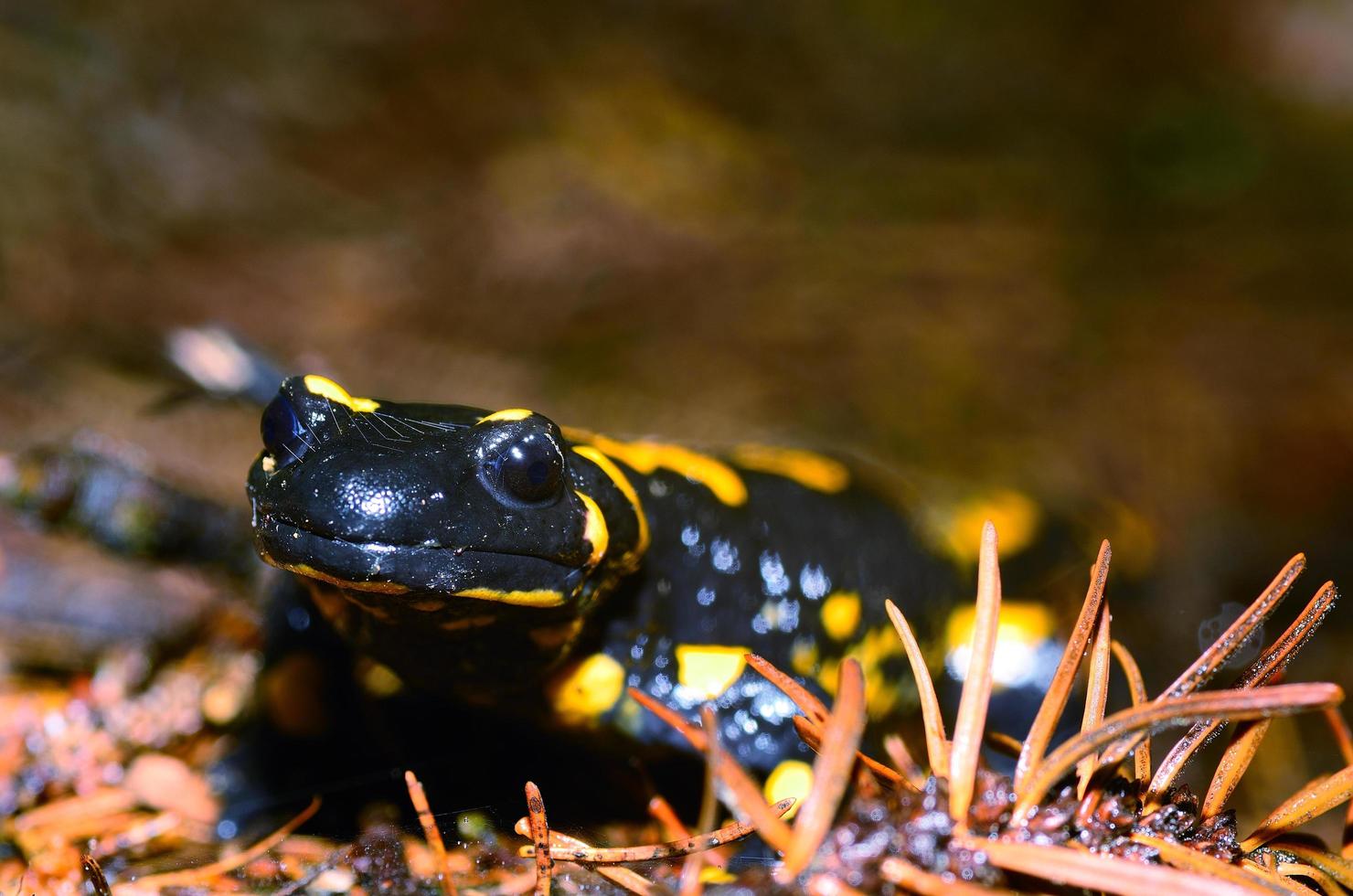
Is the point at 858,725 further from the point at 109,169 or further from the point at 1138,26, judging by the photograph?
the point at 1138,26

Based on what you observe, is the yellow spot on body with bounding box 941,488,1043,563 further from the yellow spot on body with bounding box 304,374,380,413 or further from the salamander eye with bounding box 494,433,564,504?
the yellow spot on body with bounding box 304,374,380,413

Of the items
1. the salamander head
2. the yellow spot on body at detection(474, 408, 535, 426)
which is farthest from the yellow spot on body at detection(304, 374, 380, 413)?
the yellow spot on body at detection(474, 408, 535, 426)

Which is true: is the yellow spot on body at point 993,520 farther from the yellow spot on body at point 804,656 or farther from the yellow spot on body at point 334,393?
the yellow spot on body at point 334,393

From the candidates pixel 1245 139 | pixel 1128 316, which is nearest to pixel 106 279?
pixel 1128 316

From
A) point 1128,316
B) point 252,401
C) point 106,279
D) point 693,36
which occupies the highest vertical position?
point 693,36

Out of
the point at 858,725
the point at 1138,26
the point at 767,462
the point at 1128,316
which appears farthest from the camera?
the point at 1138,26

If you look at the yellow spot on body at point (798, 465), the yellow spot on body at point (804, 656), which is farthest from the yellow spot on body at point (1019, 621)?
the yellow spot on body at point (798, 465)
